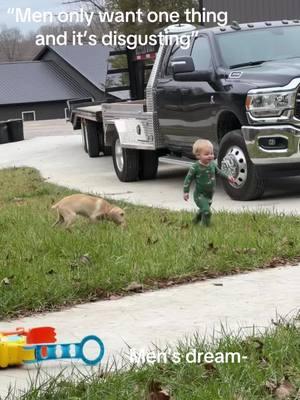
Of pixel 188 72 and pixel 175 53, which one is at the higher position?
pixel 175 53

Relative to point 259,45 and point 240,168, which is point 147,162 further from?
point 240,168

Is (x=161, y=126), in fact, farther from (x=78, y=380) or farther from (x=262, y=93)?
(x=78, y=380)

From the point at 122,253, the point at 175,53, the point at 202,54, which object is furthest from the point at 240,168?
the point at 122,253

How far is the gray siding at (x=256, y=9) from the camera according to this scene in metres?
24.7

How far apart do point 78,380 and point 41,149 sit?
17.8m

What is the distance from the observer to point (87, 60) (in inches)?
2625

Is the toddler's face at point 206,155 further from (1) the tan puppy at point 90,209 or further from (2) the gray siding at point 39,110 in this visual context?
(2) the gray siding at point 39,110

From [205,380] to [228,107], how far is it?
667cm

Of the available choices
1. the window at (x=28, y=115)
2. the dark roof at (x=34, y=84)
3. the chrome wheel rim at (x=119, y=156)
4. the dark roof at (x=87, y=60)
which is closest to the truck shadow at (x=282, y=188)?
the chrome wheel rim at (x=119, y=156)

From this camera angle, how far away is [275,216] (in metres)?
7.66

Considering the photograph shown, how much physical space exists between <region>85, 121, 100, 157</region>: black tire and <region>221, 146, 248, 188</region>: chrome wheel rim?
7.71 meters

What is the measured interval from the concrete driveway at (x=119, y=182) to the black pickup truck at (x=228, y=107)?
1.19 ft

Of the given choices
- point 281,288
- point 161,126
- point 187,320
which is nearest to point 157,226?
point 281,288

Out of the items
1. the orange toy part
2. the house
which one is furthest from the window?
the orange toy part
